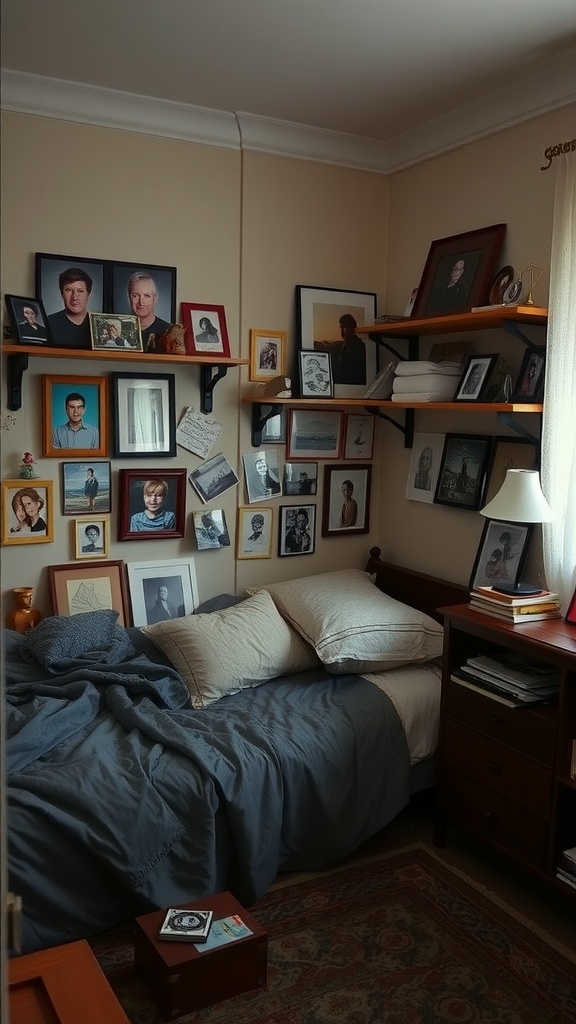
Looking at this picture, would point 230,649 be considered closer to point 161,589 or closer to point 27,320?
point 161,589

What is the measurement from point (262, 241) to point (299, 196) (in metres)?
0.25

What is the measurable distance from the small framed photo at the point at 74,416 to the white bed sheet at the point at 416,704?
4.22 feet

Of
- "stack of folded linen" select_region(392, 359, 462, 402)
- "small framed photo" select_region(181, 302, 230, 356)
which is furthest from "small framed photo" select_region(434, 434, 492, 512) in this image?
"small framed photo" select_region(181, 302, 230, 356)

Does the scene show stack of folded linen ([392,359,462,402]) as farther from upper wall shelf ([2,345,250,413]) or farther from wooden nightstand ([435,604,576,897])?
wooden nightstand ([435,604,576,897])

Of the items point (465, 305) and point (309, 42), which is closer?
point (309, 42)

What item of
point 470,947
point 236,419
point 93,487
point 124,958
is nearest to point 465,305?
point 236,419

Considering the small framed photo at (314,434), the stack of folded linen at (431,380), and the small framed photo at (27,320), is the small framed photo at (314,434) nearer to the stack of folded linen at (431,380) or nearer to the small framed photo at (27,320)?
the stack of folded linen at (431,380)

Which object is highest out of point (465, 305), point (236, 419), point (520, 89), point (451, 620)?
→ point (520, 89)

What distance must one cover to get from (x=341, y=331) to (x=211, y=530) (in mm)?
990

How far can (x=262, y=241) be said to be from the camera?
3346mm

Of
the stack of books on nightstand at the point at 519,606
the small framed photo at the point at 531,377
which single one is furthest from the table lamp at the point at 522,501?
the small framed photo at the point at 531,377

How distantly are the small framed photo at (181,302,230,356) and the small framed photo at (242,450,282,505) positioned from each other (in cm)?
44

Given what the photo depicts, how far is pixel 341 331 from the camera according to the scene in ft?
11.6

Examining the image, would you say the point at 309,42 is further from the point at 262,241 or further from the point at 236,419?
the point at 236,419
